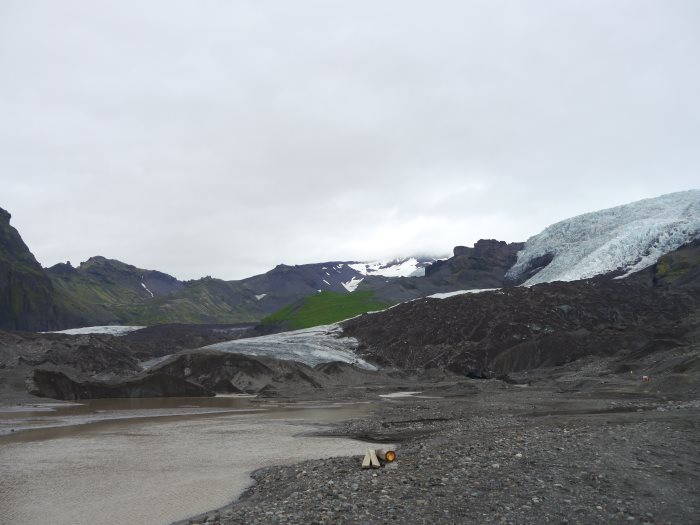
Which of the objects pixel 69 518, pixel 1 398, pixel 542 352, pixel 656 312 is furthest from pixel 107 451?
pixel 656 312

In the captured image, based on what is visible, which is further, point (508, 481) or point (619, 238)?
point (619, 238)

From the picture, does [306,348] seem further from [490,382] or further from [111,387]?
[111,387]

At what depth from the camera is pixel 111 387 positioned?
7119cm

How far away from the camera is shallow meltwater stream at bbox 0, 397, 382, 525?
18.7 m

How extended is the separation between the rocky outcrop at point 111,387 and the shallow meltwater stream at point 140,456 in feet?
42.8

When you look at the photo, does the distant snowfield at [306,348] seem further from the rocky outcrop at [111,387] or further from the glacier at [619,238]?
the glacier at [619,238]

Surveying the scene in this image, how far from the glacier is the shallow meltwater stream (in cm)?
11553

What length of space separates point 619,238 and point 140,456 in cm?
14873

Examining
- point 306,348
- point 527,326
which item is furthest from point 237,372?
point 527,326

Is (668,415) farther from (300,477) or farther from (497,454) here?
(300,477)

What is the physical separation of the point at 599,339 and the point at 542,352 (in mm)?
8689

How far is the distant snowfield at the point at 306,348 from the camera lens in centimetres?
10344

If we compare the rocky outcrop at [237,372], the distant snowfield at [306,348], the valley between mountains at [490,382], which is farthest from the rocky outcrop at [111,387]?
the distant snowfield at [306,348]

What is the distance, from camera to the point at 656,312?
4090 inches
